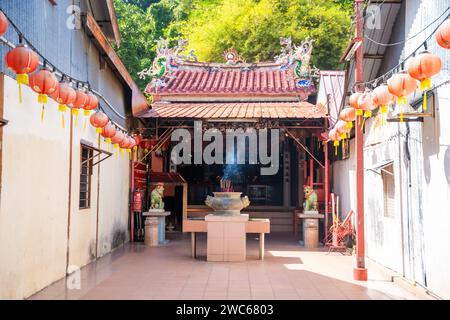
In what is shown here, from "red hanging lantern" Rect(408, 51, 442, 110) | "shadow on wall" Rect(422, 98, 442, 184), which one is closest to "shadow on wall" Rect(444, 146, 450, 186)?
"shadow on wall" Rect(422, 98, 442, 184)

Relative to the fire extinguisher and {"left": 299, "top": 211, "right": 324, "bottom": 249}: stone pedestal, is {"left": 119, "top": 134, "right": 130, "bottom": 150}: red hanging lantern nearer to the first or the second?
the fire extinguisher

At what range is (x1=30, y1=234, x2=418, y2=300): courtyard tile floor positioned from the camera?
245 inches

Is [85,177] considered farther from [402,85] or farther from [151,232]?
[402,85]

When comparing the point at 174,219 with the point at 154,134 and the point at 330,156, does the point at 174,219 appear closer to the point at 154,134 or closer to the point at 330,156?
the point at 154,134

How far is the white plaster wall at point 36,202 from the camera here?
5266 mm

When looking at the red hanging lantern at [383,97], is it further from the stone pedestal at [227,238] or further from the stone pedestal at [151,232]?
the stone pedestal at [151,232]

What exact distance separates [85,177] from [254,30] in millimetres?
15569

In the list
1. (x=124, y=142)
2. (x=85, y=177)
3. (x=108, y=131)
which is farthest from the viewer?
(x=124, y=142)

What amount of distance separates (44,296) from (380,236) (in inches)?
226

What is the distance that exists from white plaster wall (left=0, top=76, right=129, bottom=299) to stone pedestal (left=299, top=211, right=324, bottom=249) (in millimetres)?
5142

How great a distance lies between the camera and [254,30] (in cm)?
2234

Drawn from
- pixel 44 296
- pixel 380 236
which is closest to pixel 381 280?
pixel 380 236

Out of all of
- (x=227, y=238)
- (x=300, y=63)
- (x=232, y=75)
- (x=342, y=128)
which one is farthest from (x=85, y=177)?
(x=300, y=63)

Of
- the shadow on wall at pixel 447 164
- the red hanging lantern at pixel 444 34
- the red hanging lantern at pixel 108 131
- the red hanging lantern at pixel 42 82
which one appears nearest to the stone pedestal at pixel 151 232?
the red hanging lantern at pixel 108 131
